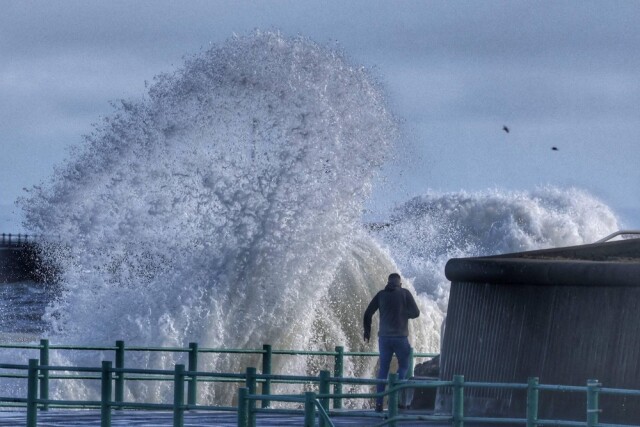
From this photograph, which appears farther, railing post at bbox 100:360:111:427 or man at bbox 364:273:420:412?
man at bbox 364:273:420:412

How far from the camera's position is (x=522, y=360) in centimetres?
1738

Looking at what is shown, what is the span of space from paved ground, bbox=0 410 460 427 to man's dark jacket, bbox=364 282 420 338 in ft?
3.19

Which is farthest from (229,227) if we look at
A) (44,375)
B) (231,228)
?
(44,375)

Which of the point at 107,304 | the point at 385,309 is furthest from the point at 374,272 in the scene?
the point at 385,309

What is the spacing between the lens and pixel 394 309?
1906 centimetres

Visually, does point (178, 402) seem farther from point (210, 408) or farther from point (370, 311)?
point (370, 311)

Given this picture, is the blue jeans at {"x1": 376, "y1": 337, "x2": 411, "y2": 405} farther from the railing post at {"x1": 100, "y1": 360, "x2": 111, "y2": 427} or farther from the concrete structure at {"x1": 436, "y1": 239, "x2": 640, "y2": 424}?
the railing post at {"x1": 100, "y1": 360, "x2": 111, "y2": 427}

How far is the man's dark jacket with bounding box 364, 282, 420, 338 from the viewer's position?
19000 mm

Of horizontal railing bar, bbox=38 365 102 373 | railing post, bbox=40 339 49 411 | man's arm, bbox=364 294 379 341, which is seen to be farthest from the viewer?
railing post, bbox=40 339 49 411

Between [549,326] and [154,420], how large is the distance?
4.61 meters

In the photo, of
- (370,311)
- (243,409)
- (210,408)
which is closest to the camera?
(243,409)

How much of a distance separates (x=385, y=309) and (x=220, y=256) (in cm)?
1256

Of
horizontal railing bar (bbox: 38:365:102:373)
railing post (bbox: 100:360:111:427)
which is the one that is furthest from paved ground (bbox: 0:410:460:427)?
railing post (bbox: 100:360:111:427)

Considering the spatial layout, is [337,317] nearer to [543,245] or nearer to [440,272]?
[440,272]
